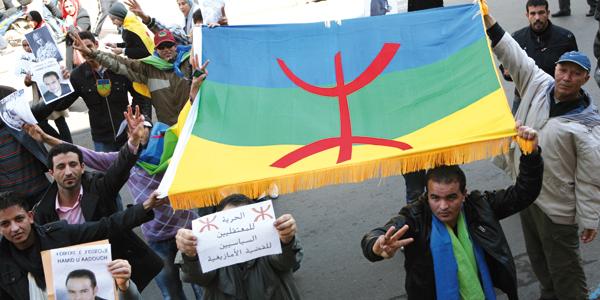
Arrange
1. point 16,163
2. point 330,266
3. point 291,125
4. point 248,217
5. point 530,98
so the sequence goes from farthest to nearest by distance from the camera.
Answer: point 330,266 < point 16,163 < point 530,98 < point 291,125 < point 248,217

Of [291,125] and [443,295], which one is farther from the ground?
[291,125]

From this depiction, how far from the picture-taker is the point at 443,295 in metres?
3.60

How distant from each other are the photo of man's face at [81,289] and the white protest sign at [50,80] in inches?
122

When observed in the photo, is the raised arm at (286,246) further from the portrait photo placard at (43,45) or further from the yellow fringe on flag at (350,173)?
the portrait photo placard at (43,45)

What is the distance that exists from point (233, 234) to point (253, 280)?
15.1 inches

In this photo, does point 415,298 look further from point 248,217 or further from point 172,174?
point 172,174

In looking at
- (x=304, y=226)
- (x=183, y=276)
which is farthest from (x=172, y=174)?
(x=304, y=226)

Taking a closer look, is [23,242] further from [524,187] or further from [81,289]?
[524,187]

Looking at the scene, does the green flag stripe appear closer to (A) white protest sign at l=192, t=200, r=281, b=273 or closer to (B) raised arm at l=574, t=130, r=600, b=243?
(B) raised arm at l=574, t=130, r=600, b=243

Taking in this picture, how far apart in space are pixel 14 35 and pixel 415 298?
54.5 feet

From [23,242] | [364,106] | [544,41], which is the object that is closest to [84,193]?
[23,242]

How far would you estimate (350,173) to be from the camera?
3943mm

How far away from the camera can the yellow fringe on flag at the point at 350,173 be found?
388 centimetres

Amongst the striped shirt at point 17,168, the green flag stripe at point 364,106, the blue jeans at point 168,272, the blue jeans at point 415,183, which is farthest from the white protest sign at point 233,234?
the blue jeans at point 415,183
